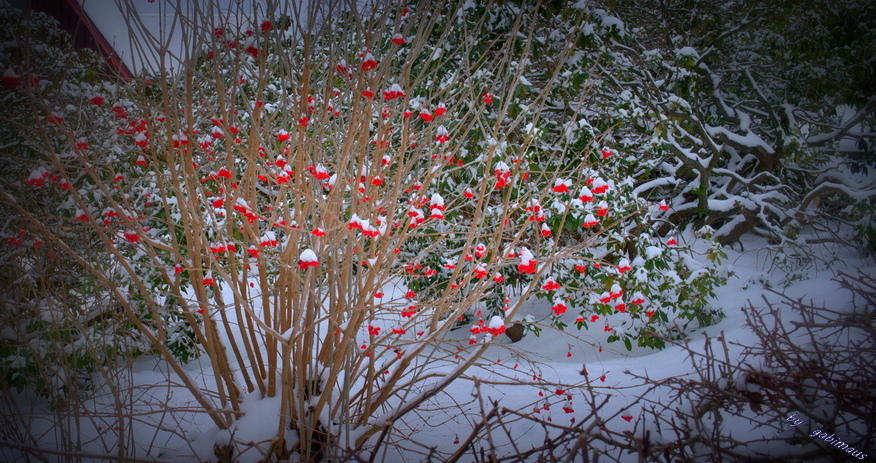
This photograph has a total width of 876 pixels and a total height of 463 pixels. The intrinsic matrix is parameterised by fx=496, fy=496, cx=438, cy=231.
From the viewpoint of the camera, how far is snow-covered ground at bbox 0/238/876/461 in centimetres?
204

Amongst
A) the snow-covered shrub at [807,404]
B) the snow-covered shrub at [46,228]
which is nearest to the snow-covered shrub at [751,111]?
the snow-covered shrub at [807,404]

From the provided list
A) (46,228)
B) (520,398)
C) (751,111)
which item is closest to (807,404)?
(520,398)

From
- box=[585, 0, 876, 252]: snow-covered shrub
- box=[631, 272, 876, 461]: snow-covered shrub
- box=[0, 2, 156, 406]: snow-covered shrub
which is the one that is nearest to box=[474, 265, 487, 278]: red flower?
box=[631, 272, 876, 461]: snow-covered shrub

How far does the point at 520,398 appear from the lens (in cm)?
329

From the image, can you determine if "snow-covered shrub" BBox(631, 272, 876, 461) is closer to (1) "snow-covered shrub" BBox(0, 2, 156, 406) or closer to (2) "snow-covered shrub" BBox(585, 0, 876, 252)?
(2) "snow-covered shrub" BBox(585, 0, 876, 252)

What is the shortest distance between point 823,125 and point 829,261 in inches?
38.0

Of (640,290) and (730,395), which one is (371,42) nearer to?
(730,395)

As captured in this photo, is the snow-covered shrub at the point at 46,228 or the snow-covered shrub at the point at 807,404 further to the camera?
the snow-covered shrub at the point at 46,228

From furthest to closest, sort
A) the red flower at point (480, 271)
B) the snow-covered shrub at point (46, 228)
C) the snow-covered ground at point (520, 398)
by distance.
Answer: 1. the snow-covered shrub at point (46, 228)
2. the red flower at point (480, 271)
3. the snow-covered ground at point (520, 398)

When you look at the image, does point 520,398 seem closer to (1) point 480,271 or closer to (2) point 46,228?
(1) point 480,271

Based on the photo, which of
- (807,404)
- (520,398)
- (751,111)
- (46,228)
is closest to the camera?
(807,404)

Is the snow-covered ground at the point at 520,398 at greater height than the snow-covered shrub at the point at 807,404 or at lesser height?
greater

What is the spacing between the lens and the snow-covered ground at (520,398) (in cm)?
204

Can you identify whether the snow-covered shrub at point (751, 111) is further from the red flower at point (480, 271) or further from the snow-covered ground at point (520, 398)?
the red flower at point (480, 271)
